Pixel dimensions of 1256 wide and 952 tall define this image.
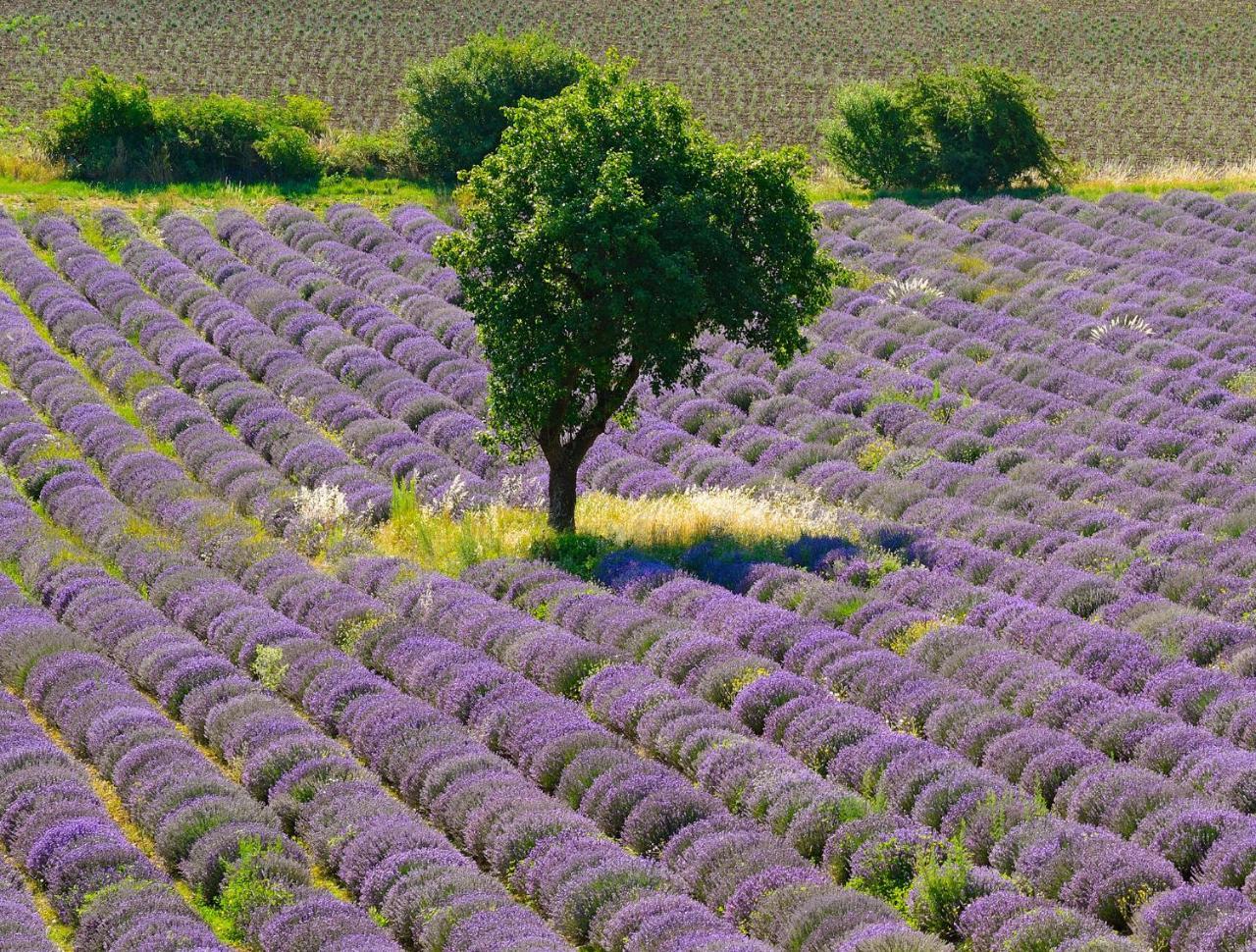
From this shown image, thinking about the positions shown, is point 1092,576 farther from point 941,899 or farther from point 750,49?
point 750,49

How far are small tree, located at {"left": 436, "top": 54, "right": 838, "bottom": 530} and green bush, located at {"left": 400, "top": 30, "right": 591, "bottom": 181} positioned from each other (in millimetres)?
18390

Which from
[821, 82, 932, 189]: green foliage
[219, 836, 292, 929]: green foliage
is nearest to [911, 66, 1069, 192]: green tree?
[821, 82, 932, 189]: green foliage

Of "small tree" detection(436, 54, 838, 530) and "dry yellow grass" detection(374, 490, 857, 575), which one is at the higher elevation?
"small tree" detection(436, 54, 838, 530)

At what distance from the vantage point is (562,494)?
20047 mm

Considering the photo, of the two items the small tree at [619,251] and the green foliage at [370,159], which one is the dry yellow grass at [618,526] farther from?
the green foliage at [370,159]

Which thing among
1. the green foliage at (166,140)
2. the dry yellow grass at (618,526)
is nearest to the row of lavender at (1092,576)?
the dry yellow grass at (618,526)

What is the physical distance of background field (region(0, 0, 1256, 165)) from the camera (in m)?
45.0

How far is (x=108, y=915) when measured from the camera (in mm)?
11211

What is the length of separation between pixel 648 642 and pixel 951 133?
2349cm

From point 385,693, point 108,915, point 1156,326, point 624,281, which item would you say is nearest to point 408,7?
point 1156,326

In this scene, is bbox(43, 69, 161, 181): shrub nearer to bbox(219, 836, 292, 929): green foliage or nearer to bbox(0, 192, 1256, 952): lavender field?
bbox(0, 192, 1256, 952): lavender field

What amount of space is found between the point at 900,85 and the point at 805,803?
27.4 metres

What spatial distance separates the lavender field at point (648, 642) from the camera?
1152cm

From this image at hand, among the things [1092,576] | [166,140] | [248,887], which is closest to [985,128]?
[166,140]
